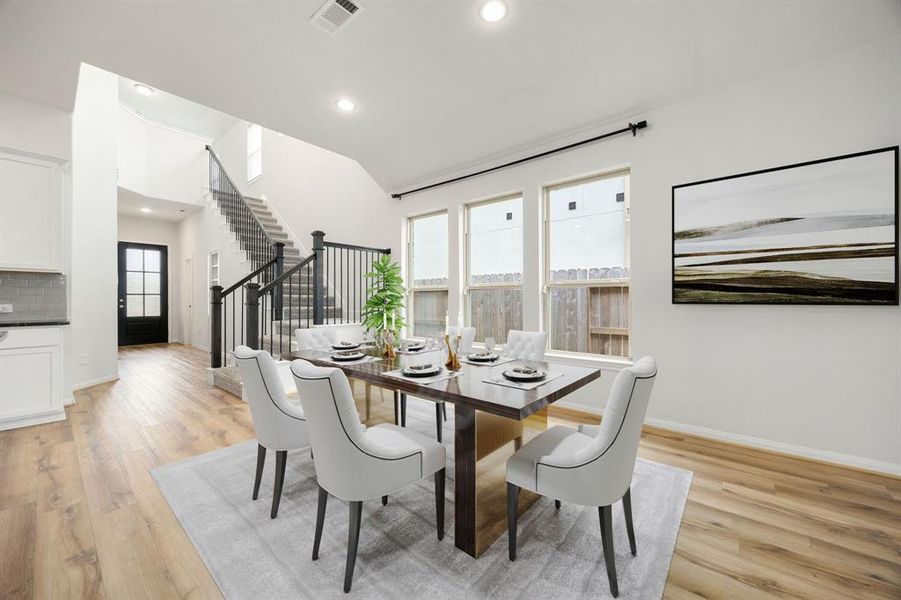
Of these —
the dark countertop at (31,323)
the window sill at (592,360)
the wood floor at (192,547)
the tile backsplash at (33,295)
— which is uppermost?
the tile backsplash at (33,295)

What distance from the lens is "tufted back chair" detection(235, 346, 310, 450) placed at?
197 cm

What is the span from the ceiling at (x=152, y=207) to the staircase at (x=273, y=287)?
922 millimetres

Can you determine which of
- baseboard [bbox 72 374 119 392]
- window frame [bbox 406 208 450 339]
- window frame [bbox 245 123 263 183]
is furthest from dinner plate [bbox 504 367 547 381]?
window frame [bbox 245 123 263 183]

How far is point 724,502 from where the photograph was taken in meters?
2.13

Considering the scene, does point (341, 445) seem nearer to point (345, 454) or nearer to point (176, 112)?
point (345, 454)

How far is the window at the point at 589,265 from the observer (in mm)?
3656

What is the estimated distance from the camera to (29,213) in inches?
137

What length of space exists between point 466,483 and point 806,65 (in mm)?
3674

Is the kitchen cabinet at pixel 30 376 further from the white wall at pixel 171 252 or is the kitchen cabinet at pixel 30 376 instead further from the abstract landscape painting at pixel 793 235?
the white wall at pixel 171 252

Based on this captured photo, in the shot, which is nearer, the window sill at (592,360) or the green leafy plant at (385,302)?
the window sill at (592,360)

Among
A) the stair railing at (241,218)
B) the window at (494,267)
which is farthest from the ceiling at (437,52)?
the stair railing at (241,218)

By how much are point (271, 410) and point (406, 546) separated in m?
0.98

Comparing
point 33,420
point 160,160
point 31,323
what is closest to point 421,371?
point 31,323

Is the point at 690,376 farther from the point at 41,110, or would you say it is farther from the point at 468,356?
the point at 41,110
